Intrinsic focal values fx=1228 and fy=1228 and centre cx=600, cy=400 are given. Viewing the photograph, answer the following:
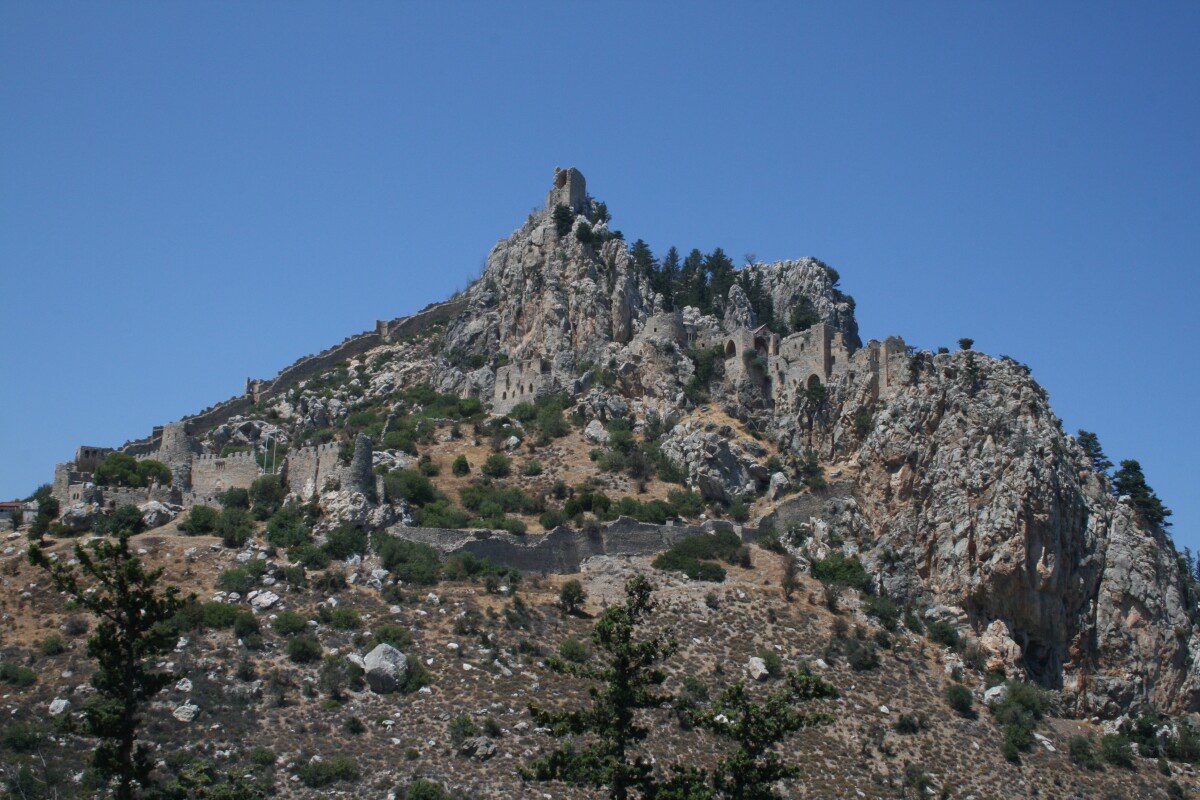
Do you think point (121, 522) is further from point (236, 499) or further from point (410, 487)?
point (410, 487)

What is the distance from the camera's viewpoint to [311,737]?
38.2 meters

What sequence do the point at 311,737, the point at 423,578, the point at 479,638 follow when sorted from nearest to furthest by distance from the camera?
the point at 311,737 < the point at 479,638 < the point at 423,578

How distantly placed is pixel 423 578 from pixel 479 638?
5096mm

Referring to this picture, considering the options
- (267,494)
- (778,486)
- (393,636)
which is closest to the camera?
(393,636)

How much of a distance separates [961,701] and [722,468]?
719 inches

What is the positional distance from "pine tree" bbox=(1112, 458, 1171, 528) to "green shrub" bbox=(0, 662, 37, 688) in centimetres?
4720

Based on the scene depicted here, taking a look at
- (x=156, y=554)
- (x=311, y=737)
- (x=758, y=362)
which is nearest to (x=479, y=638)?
(x=311, y=737)

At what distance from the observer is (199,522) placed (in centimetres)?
5275

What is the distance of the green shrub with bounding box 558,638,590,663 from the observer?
147ft

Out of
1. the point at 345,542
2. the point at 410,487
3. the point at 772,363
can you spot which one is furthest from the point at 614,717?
the point at 772,363

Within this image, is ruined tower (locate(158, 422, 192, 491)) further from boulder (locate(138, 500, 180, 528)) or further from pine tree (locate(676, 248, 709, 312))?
pine tree (locate(676, 248, 709, 312))

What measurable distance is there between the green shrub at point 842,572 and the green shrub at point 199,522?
26.6m

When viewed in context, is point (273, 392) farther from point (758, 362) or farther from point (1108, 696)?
point (1108, 696)

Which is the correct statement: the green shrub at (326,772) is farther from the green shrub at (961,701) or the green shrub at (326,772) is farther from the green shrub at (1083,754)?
the green shrub at (1083,754)
